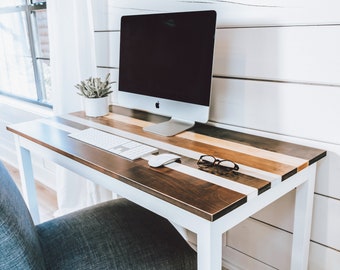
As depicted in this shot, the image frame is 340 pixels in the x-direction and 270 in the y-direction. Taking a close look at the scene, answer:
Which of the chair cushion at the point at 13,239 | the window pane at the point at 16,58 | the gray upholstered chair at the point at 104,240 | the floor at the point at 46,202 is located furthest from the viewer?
the window pane at the point at 16,58

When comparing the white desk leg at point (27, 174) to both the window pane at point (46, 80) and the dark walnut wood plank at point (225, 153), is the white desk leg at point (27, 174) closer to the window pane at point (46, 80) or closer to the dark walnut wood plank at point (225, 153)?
the dark walnut wood plank at point (225, 153)

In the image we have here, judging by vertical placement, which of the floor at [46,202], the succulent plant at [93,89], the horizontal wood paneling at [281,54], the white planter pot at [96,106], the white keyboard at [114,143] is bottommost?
the floor at [46,202]

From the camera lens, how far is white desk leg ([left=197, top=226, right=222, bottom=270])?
83cm

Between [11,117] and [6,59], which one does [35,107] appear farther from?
[6,59]

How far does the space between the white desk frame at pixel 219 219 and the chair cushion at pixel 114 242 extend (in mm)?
152

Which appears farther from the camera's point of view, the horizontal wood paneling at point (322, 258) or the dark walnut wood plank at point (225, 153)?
the horizontal wood paneling at point (322, 258)

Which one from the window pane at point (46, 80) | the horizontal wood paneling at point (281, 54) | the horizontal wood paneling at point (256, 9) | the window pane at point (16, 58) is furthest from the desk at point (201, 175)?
the window pane at point (16, 58)

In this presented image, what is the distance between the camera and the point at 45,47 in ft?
8.38

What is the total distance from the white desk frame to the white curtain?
49cm

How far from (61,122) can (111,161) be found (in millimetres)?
583

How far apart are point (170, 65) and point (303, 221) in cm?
74

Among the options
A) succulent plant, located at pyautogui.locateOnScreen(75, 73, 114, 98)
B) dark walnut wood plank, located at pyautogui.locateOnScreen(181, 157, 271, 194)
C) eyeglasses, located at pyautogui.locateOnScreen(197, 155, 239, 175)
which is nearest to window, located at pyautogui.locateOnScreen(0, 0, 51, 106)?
Result: succulent plant, located at pyautogui.locateOnScreen(75, 73, 114, 98)

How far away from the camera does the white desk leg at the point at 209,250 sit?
83 cm

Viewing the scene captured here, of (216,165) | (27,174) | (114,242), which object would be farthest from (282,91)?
(27,174)
